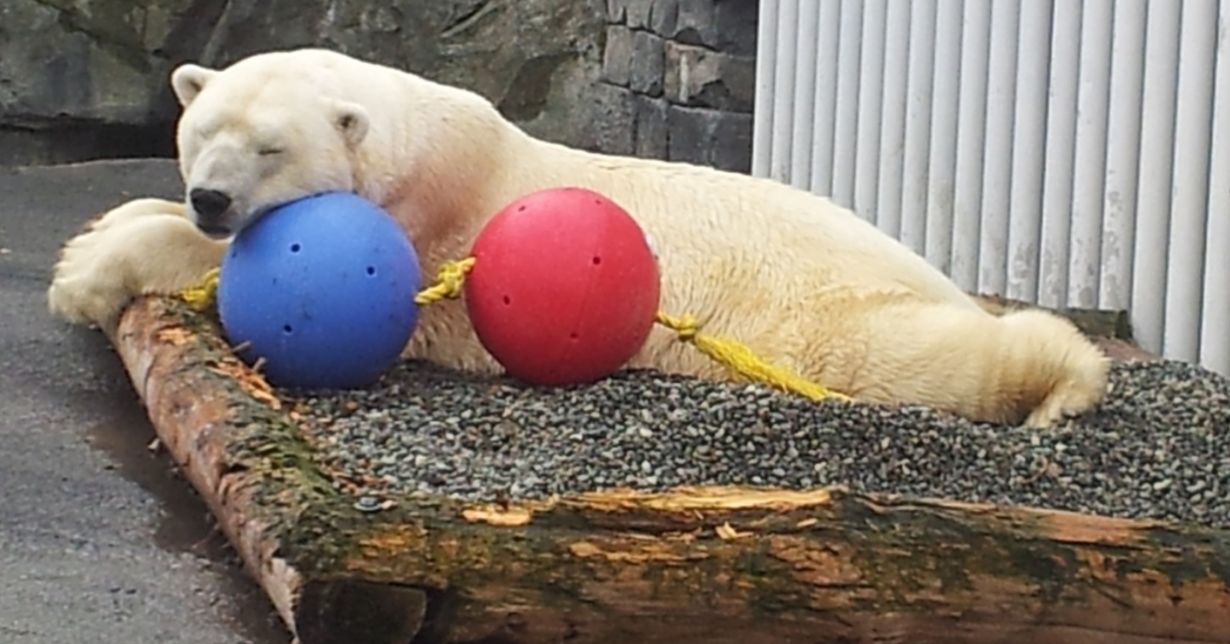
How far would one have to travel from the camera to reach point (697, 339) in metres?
2.60

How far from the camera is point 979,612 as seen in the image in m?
1.68

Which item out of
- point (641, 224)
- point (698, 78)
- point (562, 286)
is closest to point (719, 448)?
point (562, 286)

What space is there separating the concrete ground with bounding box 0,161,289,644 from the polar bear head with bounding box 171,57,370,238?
0.34 metres

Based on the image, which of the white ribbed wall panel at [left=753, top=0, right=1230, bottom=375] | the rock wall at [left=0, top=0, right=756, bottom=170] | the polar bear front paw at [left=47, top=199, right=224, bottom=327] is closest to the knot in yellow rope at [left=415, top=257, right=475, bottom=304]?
the polar bear front paw at [left=47, top=199, right=224, bottom=327]

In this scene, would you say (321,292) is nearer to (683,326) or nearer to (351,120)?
(351,120)

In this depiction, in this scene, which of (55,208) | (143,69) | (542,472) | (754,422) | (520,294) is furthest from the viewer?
(143,69)

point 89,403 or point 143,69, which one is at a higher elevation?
point 143,69

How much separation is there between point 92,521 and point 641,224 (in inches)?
37.6

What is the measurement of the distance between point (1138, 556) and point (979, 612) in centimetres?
16

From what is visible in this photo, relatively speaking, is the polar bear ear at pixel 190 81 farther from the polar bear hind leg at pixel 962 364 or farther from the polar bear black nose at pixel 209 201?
the polar bear hind leg at pixel 962 364

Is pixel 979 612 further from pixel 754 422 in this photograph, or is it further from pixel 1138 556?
pixel 754 422

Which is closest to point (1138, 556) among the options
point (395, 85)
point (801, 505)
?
point (801, 505)

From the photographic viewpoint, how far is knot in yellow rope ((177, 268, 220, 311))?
264 cm

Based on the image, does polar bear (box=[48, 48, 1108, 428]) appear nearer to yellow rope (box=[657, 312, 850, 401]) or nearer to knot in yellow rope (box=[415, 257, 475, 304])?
yellow rope (box=[657, 312, 850, 401])
